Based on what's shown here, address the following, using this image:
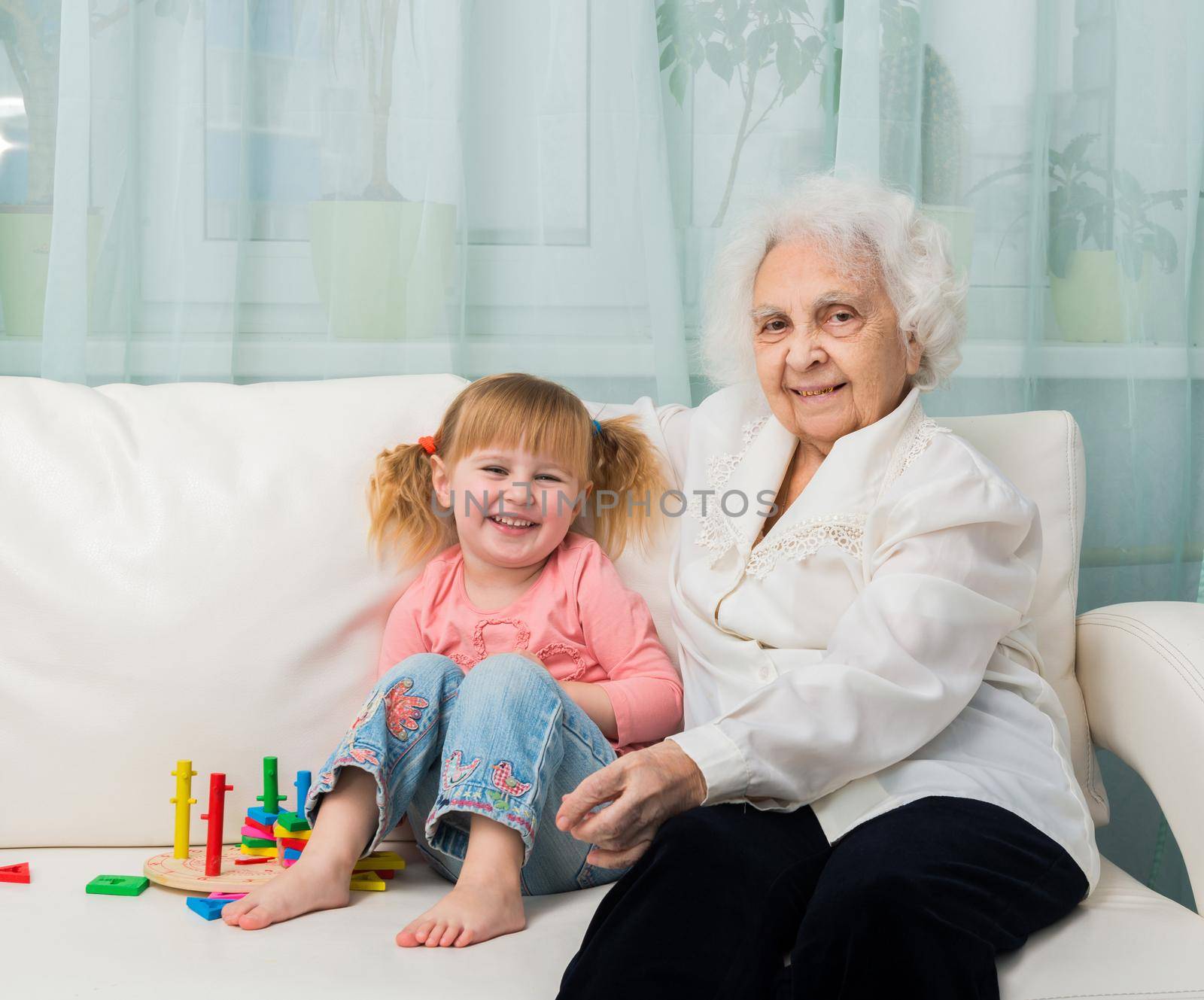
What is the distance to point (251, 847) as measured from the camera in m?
1.28

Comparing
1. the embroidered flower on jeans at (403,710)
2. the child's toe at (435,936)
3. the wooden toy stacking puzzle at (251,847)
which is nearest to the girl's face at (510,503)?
the embroidered flower on jeans at (403,710)

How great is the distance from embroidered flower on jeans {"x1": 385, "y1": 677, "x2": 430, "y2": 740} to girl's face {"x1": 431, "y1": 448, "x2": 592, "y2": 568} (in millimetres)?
244

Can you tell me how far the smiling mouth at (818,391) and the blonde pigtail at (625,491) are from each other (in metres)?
0.23

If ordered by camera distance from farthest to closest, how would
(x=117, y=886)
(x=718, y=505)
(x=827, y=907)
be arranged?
(x=718, y=505) < (x=117, y=886) < (x=827, y=907)

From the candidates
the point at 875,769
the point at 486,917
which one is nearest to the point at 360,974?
the point at 486,917

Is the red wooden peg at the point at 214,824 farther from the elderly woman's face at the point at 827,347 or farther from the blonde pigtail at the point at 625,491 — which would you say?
the elderly woman's face at the point at 827,347

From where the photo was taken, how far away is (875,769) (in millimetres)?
1117

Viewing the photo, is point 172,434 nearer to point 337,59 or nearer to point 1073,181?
point 337,59

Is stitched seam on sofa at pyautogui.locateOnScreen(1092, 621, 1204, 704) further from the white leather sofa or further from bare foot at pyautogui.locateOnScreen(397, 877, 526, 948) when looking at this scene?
bare foot at pyautogui.locateOnScreen(397, 877, 526, 948)

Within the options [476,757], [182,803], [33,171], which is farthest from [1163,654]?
[33,171]

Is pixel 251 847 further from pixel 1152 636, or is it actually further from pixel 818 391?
pixel 1152 636

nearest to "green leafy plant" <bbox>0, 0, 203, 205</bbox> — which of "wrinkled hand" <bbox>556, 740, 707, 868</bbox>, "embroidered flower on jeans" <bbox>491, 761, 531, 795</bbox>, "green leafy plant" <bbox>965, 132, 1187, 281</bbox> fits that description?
"embroidered flower on jeans" <bbox>491, 761, 531, 795</bbox>

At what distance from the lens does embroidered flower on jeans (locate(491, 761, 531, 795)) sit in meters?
1.13

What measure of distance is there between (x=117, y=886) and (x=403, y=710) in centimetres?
34
